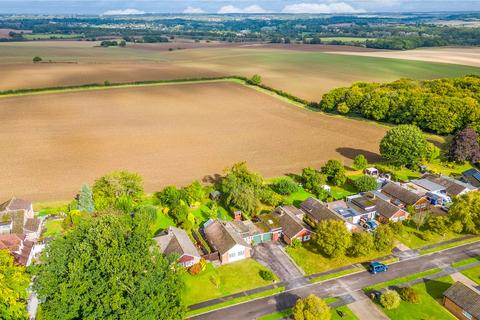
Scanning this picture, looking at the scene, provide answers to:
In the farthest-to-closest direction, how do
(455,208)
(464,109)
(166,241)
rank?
(464,109) → (455,208) → (166,241)

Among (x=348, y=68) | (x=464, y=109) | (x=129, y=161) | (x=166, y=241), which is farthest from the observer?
(x=348, y=68)

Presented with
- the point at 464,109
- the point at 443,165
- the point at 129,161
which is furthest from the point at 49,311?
the point at 464,109

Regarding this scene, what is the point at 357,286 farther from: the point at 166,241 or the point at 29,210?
the point at 29,210

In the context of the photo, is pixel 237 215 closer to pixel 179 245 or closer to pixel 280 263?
pixel 280 263

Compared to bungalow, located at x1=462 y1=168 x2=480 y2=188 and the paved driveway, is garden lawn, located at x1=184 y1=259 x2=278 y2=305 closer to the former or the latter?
the paved driveway

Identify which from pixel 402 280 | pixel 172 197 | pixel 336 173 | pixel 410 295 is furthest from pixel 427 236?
pixel 172 197

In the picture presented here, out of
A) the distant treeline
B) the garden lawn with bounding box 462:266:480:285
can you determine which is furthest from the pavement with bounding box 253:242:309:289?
the distant treeline
